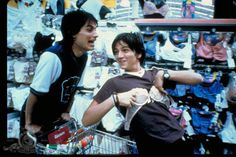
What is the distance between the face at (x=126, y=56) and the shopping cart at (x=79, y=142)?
0.65m

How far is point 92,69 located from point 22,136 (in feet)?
3.43

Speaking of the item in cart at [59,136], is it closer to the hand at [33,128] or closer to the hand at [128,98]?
the hand at [33,128]

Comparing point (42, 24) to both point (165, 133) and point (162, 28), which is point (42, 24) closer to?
point (162, 28)

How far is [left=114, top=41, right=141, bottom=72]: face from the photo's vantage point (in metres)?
2.13

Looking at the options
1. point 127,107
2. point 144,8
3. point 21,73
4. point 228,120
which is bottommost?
point 228,120

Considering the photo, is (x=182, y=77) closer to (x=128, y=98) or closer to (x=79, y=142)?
(x=128, y=98)

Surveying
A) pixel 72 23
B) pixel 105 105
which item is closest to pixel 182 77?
pixel 105 105

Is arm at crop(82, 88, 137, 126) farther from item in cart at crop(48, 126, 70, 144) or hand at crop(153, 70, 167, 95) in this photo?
item in cart at crop(48, 126, 70, 144)

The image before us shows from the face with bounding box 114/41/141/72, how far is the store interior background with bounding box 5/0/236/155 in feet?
1.52

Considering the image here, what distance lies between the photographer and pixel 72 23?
246 cm

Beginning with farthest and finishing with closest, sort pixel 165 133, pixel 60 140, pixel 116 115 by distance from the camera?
pixel 116 115, pixel 60 140, pixel 165 133

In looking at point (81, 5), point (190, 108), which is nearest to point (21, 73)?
point (81, 5)

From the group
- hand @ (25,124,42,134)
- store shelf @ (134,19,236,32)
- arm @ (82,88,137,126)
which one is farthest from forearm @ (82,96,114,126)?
store shelf @ (134,19,236,32)

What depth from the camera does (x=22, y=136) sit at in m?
2.61
